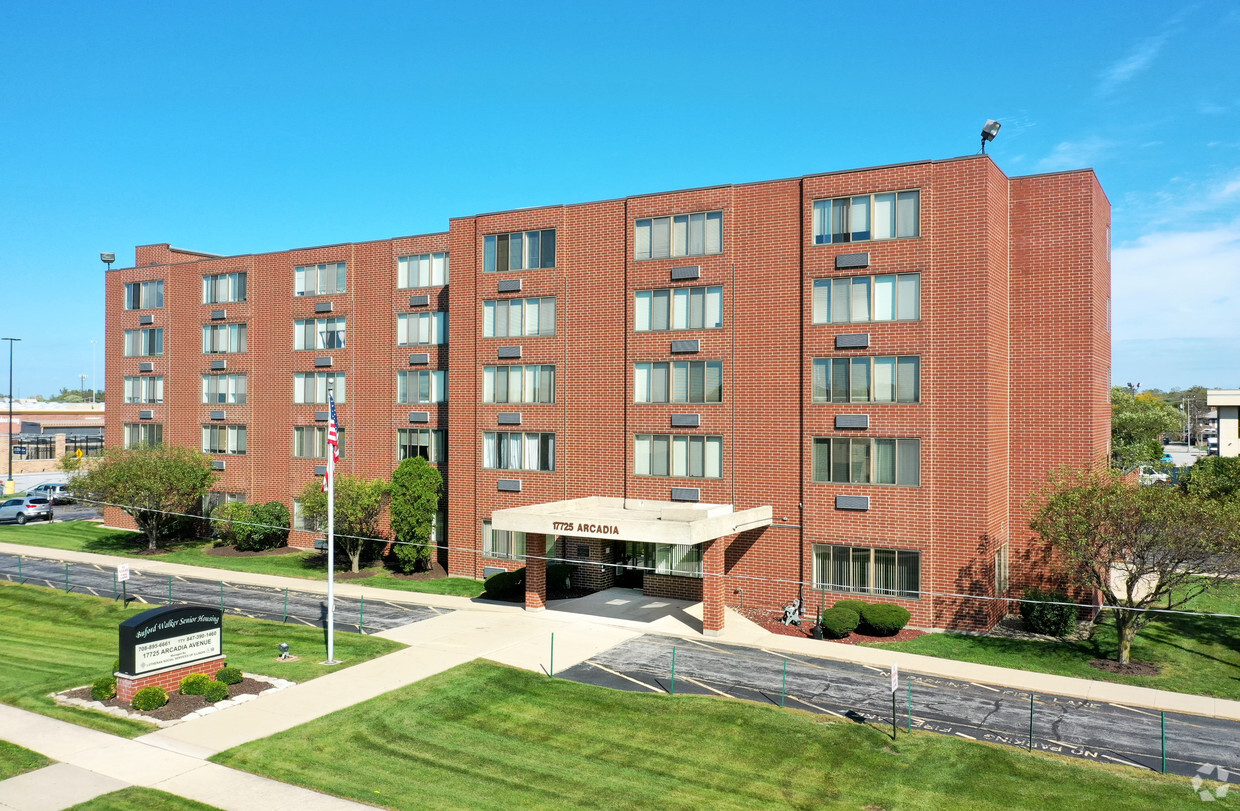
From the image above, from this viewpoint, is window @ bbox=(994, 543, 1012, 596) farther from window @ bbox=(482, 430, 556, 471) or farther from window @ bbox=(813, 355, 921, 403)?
window @ bbox=(482, 430, 556, 471)

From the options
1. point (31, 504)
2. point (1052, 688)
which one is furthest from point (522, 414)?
point (31, 504)

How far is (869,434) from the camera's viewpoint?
31625mm

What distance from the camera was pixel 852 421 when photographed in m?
31.7

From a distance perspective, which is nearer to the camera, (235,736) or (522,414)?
(235,736)

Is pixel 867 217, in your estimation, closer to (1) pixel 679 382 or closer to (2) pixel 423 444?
(1) pixel 679 382

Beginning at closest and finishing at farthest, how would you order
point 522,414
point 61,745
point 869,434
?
point 61,745, point 869,434, point 522,414

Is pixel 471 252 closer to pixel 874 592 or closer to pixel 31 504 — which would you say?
pixel 874 592

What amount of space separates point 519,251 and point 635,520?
1471 centimetres

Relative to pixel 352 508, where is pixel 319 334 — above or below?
above

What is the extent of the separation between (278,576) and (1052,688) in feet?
106

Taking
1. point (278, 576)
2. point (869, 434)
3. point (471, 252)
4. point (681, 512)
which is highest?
point (471, 252)

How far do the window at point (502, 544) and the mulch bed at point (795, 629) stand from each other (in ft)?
35.4

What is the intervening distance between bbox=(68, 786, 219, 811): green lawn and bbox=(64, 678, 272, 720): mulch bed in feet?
15.0

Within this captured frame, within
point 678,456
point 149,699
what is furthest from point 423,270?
point 149,699
